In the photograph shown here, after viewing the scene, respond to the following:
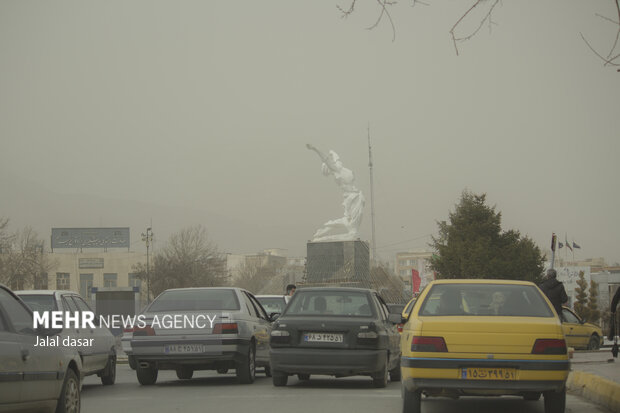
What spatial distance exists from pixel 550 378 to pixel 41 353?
4.87 m

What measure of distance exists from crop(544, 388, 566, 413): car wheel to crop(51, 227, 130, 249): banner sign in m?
116

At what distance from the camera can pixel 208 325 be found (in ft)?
48.0

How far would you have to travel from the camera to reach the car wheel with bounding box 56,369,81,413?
8914mm

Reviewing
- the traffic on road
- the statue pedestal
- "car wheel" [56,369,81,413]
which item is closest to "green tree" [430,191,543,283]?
the statue pedestal

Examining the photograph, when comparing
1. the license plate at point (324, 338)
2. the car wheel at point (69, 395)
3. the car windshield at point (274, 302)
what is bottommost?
the car wheel at point (69, 395)

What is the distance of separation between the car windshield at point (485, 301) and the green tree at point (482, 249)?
53.9m

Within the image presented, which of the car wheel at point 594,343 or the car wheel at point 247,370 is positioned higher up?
the car wheel at point 247,370

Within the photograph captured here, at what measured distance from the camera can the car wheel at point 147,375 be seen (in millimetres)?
15223

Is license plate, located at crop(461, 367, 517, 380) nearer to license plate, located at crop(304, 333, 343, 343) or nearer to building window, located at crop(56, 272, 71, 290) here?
license plate, located at crop(304, 333, 343, 343)

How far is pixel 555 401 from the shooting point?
32.8ft

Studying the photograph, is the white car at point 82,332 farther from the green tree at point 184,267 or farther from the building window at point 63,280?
the building window at point 63,280

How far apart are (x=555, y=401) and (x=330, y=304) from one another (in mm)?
5080

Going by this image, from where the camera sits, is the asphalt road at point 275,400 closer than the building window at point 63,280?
Yes

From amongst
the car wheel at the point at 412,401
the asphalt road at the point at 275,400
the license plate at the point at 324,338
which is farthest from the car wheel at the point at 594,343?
the car wheel at the point at 412,401
